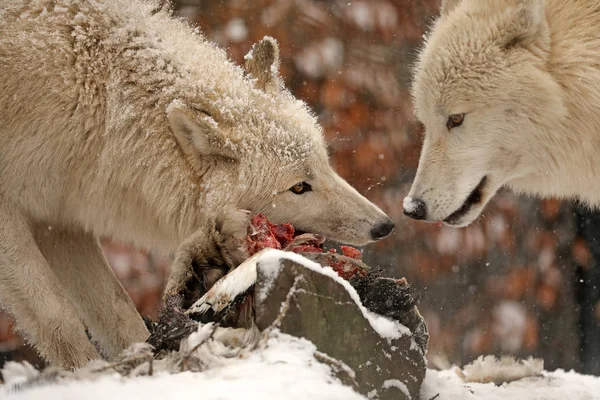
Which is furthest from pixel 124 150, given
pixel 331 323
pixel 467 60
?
pixel 467 60

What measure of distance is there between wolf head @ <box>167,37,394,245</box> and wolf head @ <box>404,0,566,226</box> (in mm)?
542

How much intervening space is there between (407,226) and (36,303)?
6.66m

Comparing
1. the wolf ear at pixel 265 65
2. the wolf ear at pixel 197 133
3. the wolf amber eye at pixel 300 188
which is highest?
the wolf ear at pixel 265 65

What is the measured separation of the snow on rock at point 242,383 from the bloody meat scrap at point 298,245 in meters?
0.62

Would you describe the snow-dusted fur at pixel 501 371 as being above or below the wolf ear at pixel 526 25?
below

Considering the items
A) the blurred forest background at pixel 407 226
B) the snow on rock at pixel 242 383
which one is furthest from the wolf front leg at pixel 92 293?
the blurred forest background at pixel 407 226

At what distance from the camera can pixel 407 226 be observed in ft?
32.4

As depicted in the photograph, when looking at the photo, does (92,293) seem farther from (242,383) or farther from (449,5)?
(449,5)

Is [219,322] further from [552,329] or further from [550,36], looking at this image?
[552,329]

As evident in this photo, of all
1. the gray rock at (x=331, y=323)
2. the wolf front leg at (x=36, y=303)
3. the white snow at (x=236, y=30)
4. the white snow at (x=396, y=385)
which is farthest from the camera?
the white snow at (x=236, y=30)

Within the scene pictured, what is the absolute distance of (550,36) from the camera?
4305 mm

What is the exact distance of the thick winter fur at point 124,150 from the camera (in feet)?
12.6

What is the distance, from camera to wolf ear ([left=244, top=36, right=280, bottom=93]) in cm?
443

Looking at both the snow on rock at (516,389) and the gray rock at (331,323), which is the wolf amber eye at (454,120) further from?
the gray rock at (331,323)
